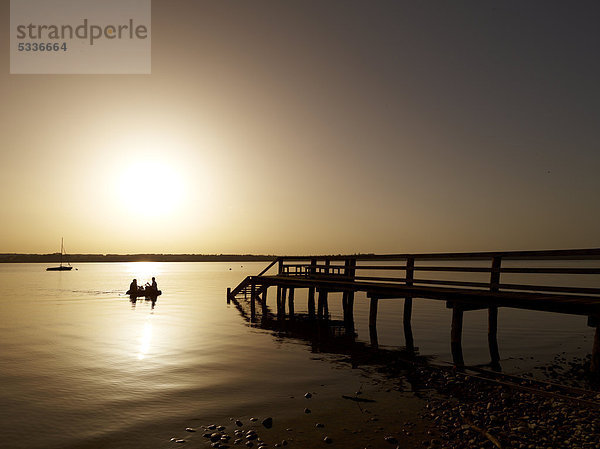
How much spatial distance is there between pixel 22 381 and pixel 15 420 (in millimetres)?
4583

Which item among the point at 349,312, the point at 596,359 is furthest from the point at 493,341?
the point at 349,312

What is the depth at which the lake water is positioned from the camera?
1062 centimetres

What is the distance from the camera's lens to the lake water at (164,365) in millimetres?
10625

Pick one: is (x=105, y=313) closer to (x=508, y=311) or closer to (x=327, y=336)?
(x=327, y=336)

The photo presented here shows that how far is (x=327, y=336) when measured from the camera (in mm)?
23422

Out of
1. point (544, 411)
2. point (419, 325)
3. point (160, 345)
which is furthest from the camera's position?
point (419, 325)

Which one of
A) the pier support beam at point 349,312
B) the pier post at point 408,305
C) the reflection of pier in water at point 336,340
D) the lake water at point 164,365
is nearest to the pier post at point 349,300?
the pier support beam at point 349,312

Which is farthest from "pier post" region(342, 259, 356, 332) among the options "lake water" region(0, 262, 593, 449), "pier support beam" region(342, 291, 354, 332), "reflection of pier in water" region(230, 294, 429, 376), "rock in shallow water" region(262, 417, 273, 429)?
"rock in shallow water" region(262, 417, 273, 429)

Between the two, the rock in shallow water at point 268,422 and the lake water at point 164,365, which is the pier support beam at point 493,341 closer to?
the lake water at point 164,365

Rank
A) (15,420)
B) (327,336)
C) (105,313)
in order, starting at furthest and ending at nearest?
1. (105,313)
2. (327,336)
3. (15,420)

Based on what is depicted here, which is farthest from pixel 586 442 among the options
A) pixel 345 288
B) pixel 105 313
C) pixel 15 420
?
pixel 105 313

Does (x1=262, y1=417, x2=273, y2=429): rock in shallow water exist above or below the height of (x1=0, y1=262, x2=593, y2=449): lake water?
above

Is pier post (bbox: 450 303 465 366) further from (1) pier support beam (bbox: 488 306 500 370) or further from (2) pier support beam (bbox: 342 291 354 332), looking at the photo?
(2) pier support beam (bbox: 342 291 354 332)

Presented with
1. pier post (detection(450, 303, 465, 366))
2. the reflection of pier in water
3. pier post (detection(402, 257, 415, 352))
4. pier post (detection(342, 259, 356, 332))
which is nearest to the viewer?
pier post (detection(450, 303, 465, 366))
